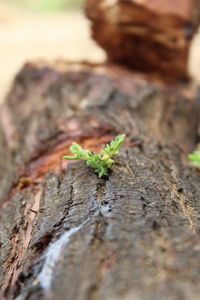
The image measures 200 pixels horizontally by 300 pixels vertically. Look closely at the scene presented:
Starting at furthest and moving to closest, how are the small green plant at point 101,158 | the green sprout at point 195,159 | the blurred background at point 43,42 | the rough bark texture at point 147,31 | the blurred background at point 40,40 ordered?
1. the blurred background at point 40,40
2. the blurred background at point 43,42
3. the rough bark texture at point 147,31
4. the green sprout at point 195,159
5. the small green plant at point 101,158

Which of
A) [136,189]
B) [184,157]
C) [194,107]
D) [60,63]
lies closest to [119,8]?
[60,63]

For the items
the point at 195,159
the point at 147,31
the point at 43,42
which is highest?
the point at 147,31

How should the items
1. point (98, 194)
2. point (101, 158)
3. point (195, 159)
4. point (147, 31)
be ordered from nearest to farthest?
point (98, 194), point (101, 158), point (195, 159), point (147, 31)

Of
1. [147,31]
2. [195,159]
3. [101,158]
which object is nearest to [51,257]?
[101,158]

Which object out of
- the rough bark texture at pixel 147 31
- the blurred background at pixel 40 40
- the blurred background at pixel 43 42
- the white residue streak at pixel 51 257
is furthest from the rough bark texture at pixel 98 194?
the blurred background at pixel 40 40

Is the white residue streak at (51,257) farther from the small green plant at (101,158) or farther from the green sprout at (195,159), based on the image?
the green sprout at (195,159)

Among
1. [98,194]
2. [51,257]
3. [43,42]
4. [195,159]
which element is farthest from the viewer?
[43,42]

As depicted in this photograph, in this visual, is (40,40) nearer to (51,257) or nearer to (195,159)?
(195,159)
